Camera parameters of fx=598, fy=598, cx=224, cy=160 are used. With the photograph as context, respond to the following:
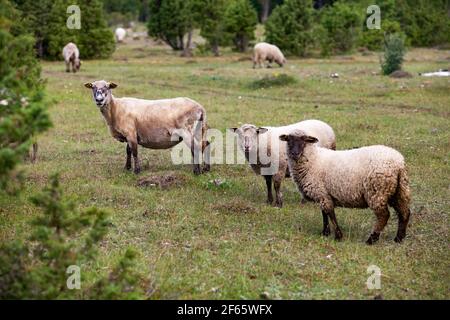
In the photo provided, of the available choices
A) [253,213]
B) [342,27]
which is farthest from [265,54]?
[253,213]

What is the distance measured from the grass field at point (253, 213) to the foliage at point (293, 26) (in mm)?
18581

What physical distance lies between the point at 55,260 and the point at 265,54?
3072 cm

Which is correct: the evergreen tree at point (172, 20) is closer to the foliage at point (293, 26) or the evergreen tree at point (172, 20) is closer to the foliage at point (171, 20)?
the foliage at point (171, 20)

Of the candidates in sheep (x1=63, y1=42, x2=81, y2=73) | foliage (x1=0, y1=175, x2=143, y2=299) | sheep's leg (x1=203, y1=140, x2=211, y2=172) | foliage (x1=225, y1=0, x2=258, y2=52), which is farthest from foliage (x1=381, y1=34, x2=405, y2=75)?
foliage (x1=0, y1=175, x2=143, y2=299)

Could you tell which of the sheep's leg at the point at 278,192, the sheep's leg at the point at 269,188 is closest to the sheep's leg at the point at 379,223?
the sheep's leg at the point at 278,192

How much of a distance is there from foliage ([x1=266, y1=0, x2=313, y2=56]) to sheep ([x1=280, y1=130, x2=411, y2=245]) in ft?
107

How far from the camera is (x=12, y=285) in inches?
229

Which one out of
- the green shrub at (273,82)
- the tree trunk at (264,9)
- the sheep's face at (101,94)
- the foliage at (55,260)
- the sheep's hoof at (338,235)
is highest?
the tree trunk at (264,9)

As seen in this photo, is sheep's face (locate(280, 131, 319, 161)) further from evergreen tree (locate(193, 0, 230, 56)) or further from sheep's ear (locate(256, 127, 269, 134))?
evergreen tree (locate(193, 0, 230, 56))

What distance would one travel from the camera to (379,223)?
893 cm

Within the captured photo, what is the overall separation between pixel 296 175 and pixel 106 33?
3246cm

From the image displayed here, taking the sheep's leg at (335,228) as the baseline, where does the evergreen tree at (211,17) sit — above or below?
above

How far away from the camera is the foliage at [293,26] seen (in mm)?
41219
